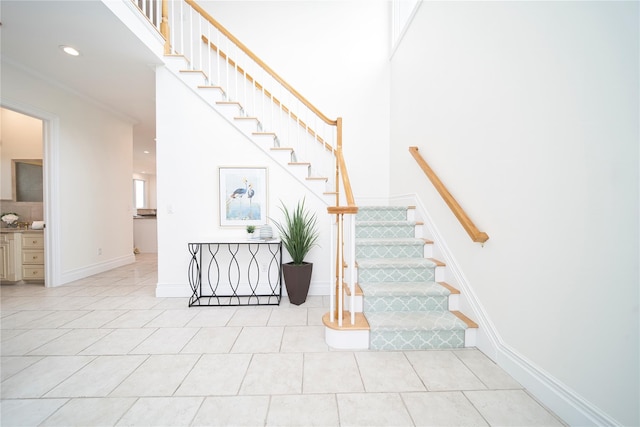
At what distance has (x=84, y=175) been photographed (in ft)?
13.3

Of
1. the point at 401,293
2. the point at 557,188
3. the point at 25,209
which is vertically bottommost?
the point at 401,293

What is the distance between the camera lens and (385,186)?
14.1 ft

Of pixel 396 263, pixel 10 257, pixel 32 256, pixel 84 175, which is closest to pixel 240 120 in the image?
pixel 396 263

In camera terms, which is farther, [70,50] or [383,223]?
[383,223]

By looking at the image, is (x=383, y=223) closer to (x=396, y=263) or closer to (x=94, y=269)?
(x=396, y=263)

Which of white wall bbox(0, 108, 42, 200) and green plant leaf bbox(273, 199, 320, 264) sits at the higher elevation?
white wall bbox(0, 108, 42, 200)

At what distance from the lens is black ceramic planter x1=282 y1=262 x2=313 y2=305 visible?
290 cm

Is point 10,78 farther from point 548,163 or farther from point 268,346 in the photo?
point 548,163

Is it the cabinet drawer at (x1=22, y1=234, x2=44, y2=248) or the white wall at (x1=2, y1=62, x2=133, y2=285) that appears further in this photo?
the cabinet drawer at (x1=22, y1=234, x2=44, y2=248)

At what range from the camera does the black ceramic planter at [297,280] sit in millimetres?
2900

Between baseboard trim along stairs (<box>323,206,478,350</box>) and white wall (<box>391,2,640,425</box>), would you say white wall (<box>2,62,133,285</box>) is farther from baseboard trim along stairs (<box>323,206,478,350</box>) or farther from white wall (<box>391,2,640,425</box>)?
white wall (<box>391,2,640,425</box>)

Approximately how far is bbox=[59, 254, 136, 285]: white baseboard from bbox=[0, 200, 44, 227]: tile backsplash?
1.18 m

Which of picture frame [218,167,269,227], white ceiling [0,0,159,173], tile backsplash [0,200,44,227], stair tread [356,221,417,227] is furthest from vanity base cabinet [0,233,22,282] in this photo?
stair tread [356,221,417,227]

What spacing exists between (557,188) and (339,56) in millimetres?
3959
